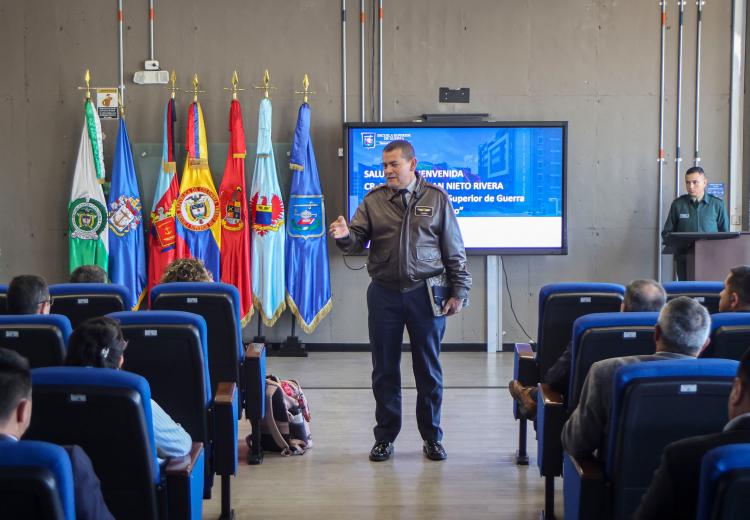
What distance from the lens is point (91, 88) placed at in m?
7.41

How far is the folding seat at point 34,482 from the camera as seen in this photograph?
59.8 inches

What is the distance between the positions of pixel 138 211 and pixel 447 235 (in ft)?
12.4

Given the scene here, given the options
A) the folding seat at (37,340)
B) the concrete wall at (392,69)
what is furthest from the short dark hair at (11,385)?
the concrete wall at (392,69)

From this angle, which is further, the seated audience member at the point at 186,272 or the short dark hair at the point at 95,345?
the seated audience member at the point at 186,272

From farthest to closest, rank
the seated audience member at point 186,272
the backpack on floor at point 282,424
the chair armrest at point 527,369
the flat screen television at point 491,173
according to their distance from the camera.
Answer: the flat screen television at point 491,173
the backpack on floor at point 282,424
the seated audience member at point 186,272
the chair armrest at point 527,369

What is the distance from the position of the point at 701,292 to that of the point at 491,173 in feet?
11.1

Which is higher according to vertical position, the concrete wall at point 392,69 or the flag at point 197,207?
the concrete wall at point 392,69

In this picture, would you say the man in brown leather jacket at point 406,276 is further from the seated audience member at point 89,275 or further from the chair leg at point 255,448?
the seated audience member at point 89,275

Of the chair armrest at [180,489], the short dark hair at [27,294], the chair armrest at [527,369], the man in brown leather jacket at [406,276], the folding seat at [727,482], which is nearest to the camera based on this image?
the folding seat at [727,482]

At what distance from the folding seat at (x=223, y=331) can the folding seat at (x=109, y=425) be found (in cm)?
140

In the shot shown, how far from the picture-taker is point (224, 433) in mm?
3340

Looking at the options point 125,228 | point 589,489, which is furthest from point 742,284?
point 125,228

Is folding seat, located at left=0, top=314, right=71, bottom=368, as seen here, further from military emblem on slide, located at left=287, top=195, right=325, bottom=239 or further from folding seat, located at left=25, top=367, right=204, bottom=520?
military emblem on slide, located at left=287, top=195, right=325, bottom=239

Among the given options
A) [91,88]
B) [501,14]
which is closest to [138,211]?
[91,88]
